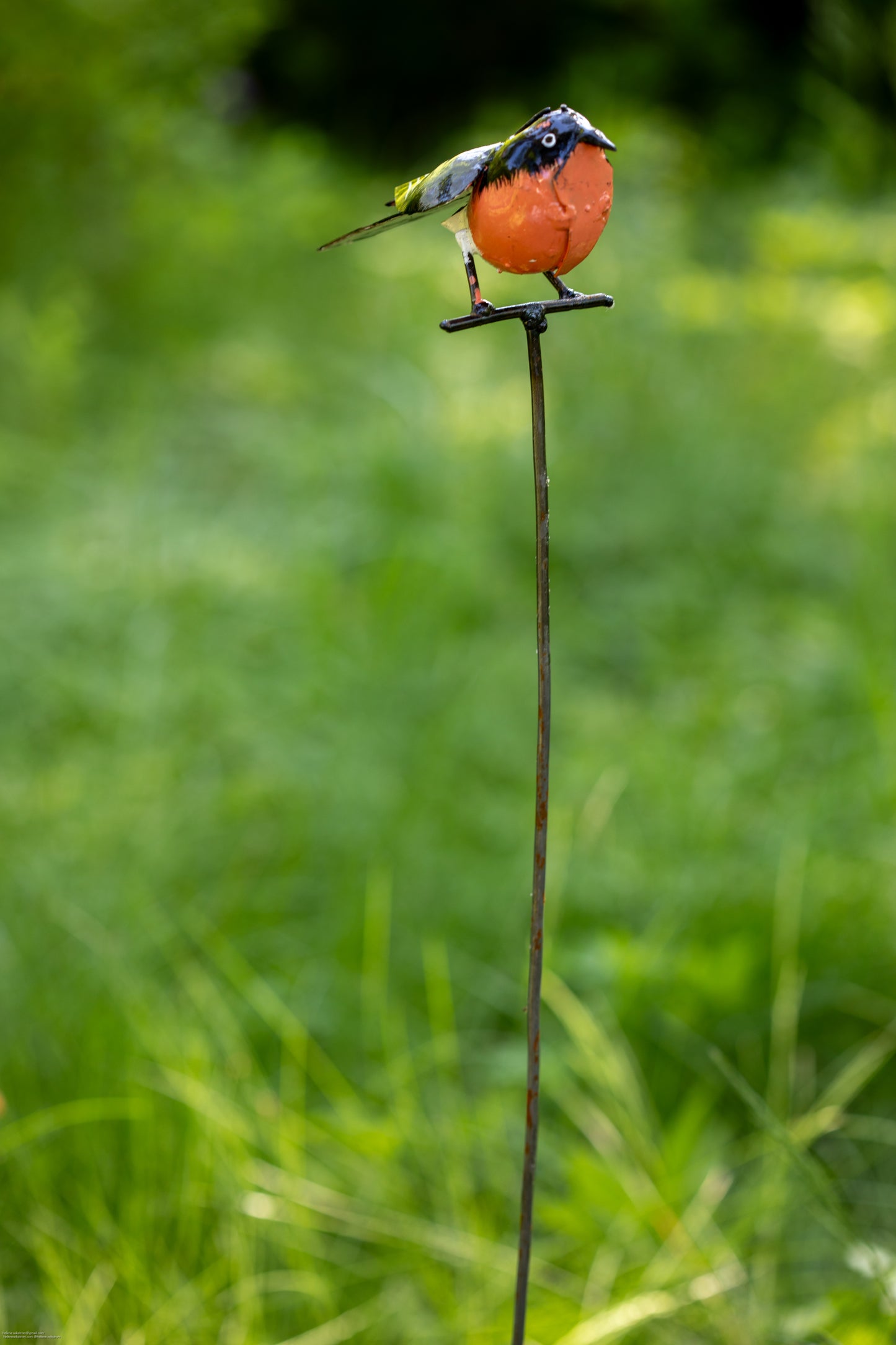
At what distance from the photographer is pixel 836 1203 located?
886mm

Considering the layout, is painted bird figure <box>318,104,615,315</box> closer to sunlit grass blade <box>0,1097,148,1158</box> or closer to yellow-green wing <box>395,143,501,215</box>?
yellow-green wing <box>395,143,501,215</box>

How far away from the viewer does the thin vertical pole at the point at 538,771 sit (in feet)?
1.74

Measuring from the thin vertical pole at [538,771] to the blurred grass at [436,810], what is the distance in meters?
0.24

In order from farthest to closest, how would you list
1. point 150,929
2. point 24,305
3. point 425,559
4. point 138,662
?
point 24,305 < point 425,559 < point 138,662 < point 150,929

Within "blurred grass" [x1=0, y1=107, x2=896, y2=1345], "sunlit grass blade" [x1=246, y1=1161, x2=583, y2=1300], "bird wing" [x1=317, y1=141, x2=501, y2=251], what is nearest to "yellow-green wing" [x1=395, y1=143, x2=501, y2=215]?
"bird wing" [x1=317, y1=141, x2=501, y2=251]

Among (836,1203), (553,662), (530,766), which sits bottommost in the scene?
(836,1203)

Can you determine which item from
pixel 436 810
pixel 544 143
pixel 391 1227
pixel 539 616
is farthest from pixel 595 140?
pixel 436 810

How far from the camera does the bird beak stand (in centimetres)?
55

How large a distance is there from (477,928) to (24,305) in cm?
251

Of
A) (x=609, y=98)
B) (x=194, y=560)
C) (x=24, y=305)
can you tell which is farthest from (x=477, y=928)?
(x=609, y=98)

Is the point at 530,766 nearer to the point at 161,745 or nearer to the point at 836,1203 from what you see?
the point at 161,745

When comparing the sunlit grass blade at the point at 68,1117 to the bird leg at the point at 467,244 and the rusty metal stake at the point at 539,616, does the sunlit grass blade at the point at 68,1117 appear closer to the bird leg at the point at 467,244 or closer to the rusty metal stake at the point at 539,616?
the rusty metal stake at the point at 539,616

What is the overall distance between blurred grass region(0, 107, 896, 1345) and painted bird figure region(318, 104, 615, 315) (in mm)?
596

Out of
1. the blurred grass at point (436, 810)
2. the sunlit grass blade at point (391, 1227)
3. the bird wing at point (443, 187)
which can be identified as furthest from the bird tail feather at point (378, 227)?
the sunlit grass blade at point (391, 1227)
